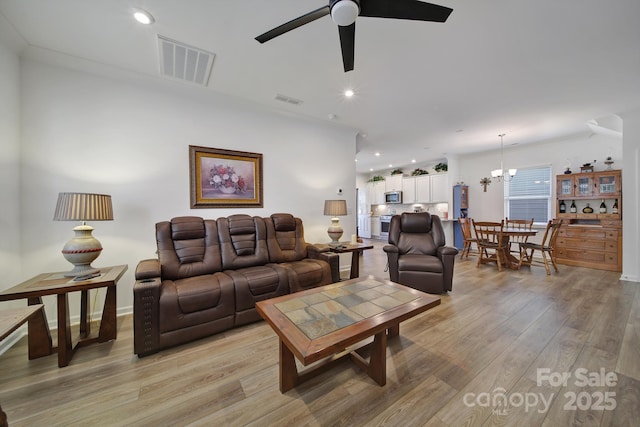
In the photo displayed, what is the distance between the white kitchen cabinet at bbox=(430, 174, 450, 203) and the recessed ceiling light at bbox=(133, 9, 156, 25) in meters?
6.84

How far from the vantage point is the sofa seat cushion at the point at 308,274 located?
103 inches

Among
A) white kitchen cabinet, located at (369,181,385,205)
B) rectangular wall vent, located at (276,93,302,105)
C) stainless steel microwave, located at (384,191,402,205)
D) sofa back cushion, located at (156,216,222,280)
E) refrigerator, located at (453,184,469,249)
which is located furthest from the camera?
white kitchen cabinet, located at (369,181,385,205)

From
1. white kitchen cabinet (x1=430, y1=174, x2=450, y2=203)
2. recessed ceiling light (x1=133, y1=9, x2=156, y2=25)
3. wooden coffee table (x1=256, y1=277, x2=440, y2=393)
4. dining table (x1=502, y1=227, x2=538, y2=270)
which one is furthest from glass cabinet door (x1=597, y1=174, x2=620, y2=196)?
recessed ceiling light (x1=133, y1=9, x2=156, y2=25)

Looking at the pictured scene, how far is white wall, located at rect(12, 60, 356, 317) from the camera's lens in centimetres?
227

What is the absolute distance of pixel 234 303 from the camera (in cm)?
225

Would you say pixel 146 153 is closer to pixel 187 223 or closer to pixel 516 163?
pixel 187 223

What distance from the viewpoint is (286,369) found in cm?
150

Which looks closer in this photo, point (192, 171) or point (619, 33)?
point (619, 33)

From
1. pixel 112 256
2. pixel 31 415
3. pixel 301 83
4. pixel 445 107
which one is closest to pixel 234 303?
pixel 31 415

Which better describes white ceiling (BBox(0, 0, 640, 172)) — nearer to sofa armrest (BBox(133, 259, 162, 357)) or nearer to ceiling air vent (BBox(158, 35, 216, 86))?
ceiling air vent (BBox(158, 35, 216, 86))

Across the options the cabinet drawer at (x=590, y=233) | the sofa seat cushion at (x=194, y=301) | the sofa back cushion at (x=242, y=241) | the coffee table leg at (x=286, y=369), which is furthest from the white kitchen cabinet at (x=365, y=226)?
the coffee table leg at (x=286, y=369)

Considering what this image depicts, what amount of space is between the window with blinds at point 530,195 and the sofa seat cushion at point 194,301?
6.71 metres

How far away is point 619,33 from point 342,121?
9.80 feet

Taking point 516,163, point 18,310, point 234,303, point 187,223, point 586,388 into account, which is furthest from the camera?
point 516,163
